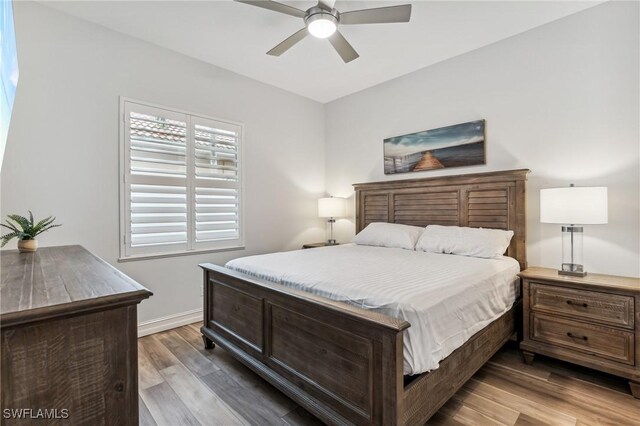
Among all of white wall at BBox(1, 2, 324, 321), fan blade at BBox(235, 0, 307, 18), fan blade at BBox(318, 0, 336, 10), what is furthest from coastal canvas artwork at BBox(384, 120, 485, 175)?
fan blade at BBox(235, 0, 307, 18)

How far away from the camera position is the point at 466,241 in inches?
113

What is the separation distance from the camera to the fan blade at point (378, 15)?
6.98 feet

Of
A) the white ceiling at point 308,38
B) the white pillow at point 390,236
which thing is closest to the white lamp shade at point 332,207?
the white pillow at point 390,236

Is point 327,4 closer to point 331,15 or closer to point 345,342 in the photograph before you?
point 331,15

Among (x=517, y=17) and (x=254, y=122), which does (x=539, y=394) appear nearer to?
(x=517, y=17)

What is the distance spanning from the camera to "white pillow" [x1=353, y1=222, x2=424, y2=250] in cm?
332

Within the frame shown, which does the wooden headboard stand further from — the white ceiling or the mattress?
the white ceiling

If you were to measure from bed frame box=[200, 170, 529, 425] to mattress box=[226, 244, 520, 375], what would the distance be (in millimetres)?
90

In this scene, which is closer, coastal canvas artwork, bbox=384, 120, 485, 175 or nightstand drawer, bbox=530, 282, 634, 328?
nightstand drawer, bbox=530, 282, 634, 328

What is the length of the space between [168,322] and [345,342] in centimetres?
238

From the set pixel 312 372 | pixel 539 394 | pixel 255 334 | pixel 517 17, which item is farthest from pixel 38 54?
pixel 539 394

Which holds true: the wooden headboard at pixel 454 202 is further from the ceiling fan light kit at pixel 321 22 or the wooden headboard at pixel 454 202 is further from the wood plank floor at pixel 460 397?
the ceiling fan light kit at pixel 321 22

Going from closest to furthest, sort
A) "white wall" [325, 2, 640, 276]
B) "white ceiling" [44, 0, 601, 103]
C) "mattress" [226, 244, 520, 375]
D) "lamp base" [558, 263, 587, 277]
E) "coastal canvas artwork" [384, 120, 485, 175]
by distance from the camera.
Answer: "mattress" [226, 244, 520, 375] → "lamp base" [558, 263, 587, 277] → "white wall" [325, 2, 640, 276] → "white ceiling" [44, 0, 601, 103] → "coastal canvas artwork" [384, 120, 485, 175]

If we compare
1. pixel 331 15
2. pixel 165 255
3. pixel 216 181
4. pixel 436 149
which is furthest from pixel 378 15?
pixel 165 255
